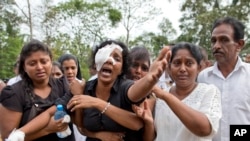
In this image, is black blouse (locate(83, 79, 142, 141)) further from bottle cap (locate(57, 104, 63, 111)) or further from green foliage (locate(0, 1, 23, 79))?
green foliage (locate(0, 1, 23, 79))

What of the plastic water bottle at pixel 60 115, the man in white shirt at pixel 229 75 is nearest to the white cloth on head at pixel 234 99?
the man in white shirt at pixel 229 75

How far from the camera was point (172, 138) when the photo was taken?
223 cm

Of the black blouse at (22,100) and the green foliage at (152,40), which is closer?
the black blouse at (22,100)

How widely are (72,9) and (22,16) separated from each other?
2.98 meters

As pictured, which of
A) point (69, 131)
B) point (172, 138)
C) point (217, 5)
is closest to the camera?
point (172, 138)

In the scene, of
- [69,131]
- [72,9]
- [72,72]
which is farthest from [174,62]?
[72,9]

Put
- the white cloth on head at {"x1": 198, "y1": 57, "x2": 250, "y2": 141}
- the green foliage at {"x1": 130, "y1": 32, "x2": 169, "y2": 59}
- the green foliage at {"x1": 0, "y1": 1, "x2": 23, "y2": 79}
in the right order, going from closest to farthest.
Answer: the white cloth on head at {"x1": 198, "y1": 57, "x2": 250, "y2": 141}
the green foliage at {"x1": 0, "y1": 1, "x2": 23, "y2": 79}
the green foliage at {"x1": 130, "y1": 32, "x2": 169, "y2": 59}

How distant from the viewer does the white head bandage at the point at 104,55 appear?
2.33 metres

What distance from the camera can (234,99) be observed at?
2635 mm

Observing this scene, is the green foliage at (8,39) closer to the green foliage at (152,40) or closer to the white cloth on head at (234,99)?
the green foliage at (152,40)

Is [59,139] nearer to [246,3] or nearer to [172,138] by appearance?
[172,138]

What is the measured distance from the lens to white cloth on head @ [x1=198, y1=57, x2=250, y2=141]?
2613 mm

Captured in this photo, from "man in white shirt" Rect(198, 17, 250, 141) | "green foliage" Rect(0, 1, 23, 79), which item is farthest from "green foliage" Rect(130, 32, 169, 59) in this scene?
"man in white shirt" Rect(198, 17, 250, 141)

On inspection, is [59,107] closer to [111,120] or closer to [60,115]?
[60,115]
